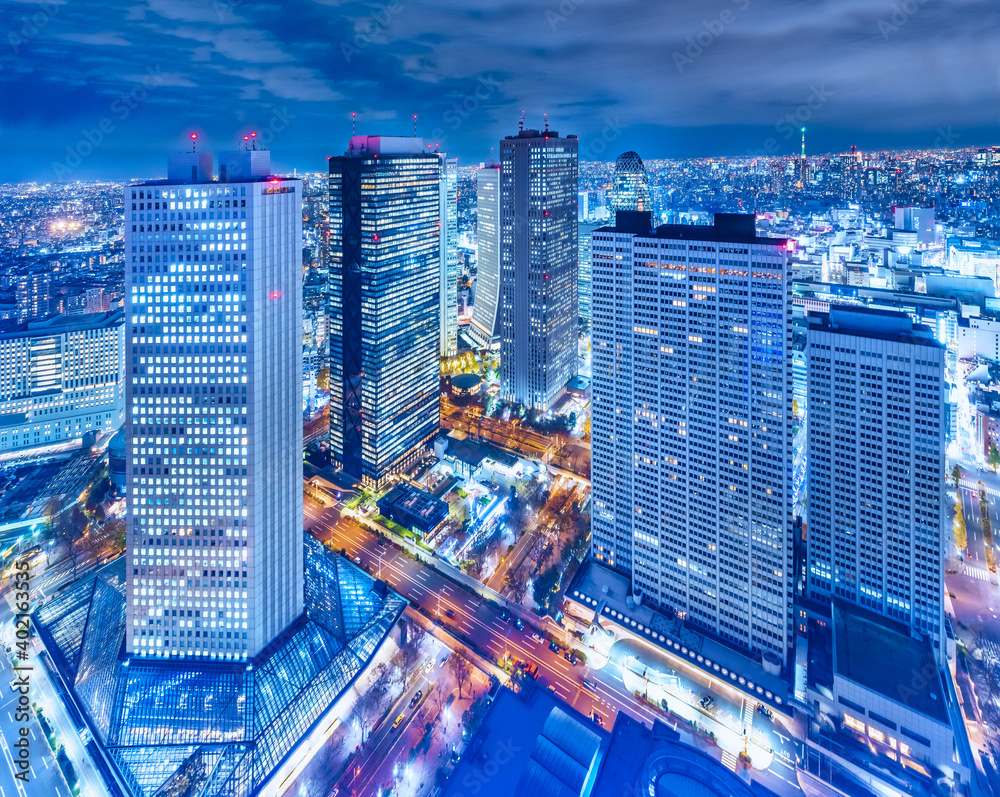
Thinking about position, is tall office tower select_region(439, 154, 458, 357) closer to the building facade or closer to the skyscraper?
the building facade

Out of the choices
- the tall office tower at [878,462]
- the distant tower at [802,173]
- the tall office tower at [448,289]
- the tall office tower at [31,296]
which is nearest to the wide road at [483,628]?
the tall office tower at [878,462]

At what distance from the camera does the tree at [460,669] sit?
5122cm

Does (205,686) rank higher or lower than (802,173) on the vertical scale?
lower

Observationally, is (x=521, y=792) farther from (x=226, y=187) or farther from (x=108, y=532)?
(x=108, y=532)

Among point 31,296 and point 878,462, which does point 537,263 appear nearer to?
point 878,462

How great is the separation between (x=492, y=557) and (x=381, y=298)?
37.3m

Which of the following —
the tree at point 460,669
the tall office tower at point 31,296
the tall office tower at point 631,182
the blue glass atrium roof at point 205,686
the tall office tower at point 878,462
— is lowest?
the tree at point 460,669

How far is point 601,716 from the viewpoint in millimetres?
48000

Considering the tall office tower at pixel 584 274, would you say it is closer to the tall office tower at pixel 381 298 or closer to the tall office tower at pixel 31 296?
the tall office tower at pixel 381 298

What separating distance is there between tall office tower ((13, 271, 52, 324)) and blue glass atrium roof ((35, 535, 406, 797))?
69114 mm

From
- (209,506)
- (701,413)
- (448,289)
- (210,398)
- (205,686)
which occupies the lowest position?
(205,686)

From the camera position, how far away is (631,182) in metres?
150

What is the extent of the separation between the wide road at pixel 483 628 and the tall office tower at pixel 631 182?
383ft

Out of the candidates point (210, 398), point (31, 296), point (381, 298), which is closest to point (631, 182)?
point (381, 298)
